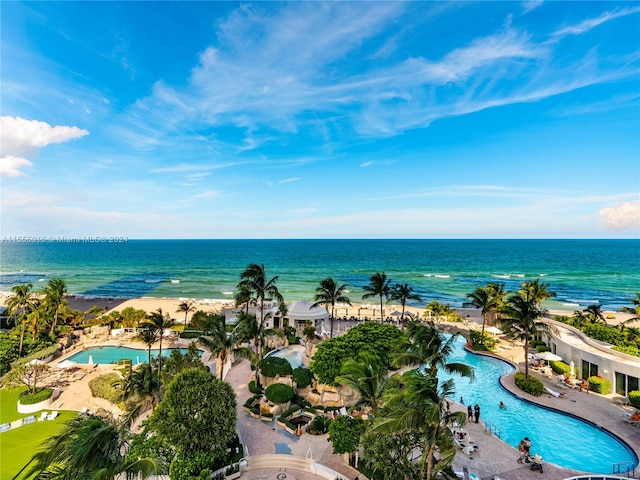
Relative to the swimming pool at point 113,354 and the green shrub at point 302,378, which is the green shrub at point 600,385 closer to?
the green shrub at point 302,378

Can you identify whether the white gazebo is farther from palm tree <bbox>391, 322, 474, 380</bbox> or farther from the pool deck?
palm tree <bbox>391, 322, 474, 380</bbox>

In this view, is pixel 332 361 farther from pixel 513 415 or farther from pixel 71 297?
pixel 71 297

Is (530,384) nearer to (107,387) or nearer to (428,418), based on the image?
(428,418)

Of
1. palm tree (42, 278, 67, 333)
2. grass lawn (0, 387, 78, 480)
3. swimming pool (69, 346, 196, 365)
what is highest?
palm tree (42, 278, 67, 333)

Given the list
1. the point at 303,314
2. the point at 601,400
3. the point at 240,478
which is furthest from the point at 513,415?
the point at 303,314

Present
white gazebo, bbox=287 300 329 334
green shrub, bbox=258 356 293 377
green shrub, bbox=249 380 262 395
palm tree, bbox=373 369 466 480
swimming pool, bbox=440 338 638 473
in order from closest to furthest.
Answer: palm tree, bbox=373 369 466 480
swimming pool, bbox=440 338 638 473
green shrub, bbox=249 380 262 395
green shrub, bbox=258 356 293 377
white gazebo, bbox=287 300 329 334

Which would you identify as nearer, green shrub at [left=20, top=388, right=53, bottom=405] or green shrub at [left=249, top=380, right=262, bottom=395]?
green shrub at [left=20, top=388, right=53, bottom=405]

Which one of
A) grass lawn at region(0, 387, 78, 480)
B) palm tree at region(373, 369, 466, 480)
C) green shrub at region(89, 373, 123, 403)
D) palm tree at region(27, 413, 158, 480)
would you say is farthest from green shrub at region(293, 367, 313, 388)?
palm tree at region(27, 413, 158, 480)
